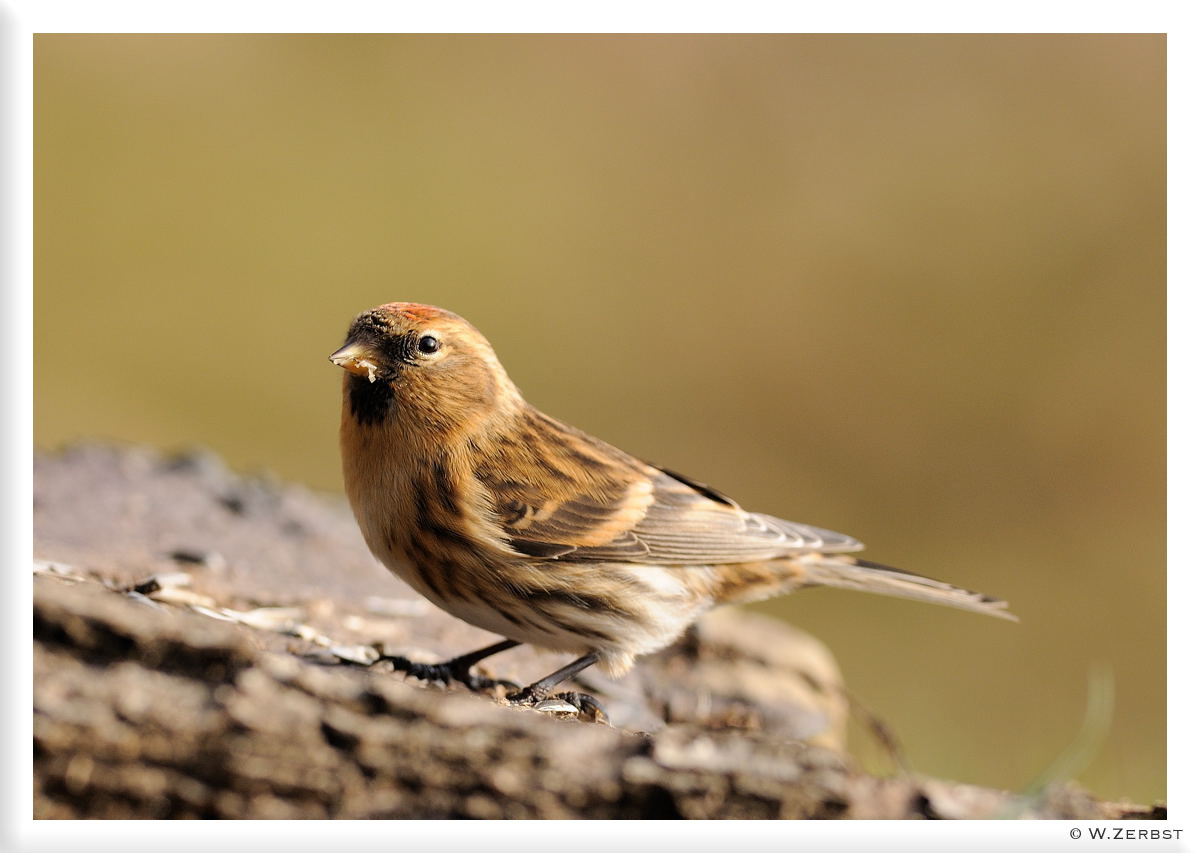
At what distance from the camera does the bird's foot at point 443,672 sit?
4031 mm

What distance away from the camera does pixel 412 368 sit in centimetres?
411

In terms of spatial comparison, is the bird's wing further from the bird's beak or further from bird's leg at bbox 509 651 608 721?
the bird's beak

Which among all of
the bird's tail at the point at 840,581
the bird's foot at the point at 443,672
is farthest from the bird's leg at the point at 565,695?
the bird's tail at the point at 840,581

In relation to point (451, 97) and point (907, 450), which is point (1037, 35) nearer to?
point (451, 97)

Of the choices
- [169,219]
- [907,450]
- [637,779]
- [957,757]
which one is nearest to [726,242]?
[907,450]

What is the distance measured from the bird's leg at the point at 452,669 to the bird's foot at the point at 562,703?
16cm

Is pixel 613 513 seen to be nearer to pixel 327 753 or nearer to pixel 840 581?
pixel 840 581

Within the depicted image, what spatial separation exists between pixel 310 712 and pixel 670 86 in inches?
169

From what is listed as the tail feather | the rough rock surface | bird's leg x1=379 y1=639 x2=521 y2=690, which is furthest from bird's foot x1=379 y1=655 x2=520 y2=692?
the tail feather

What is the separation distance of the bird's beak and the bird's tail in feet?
5.12

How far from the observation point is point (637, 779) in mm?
2686

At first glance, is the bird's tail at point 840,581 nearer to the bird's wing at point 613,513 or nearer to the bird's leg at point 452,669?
the bird's wing at point 613,513

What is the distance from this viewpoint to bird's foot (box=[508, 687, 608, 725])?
12.7 ft

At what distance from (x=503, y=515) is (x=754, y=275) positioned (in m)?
6.20
